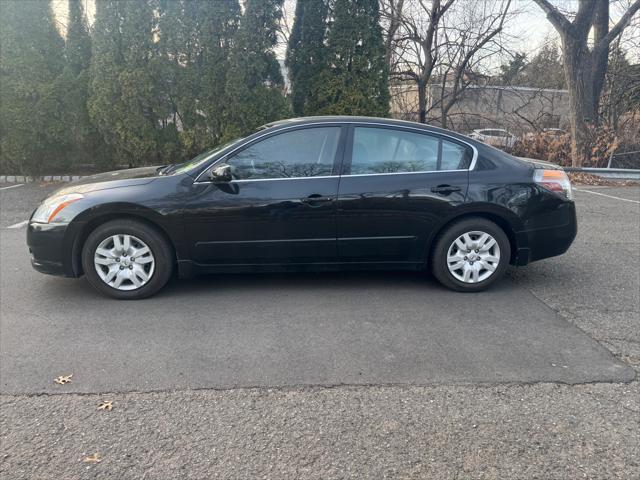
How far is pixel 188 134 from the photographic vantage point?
11.1 meters

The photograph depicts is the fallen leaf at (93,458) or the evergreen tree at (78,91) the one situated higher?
the evergreen tree at (78,91)

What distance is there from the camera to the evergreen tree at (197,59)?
10.7 meters

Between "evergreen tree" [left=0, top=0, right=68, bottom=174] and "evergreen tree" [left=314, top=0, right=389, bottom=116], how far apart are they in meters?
5.91

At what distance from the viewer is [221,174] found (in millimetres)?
4344

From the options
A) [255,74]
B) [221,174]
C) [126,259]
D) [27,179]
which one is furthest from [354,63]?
[126,259]

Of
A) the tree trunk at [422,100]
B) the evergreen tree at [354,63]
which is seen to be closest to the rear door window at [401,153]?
the evergreen tree at [354,63]

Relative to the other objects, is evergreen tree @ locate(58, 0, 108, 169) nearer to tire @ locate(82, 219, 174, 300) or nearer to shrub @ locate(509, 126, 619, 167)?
tire @ locate(82, 219, 174, 300)

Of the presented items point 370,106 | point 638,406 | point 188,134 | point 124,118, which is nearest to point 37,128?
point 124,118

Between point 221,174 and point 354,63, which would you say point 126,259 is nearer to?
point 221,174

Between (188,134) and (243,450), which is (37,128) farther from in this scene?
(243,450)

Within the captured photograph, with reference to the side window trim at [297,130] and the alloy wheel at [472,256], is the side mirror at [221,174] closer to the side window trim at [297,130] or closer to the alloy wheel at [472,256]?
the side window trim at [297,130]

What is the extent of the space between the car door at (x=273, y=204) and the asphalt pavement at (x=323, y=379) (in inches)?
17.3

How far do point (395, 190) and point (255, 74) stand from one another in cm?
724

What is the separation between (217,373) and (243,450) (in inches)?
31.4
